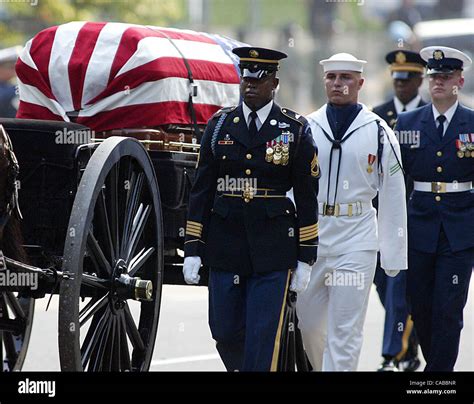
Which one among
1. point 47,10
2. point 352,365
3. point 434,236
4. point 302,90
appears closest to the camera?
point 352,365

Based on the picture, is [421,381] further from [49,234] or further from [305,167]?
[49,234]

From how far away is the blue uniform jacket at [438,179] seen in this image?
24.6 feet

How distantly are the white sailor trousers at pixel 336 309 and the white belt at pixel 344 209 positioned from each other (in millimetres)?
220

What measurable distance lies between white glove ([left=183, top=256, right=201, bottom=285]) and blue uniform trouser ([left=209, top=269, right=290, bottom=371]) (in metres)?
0.12

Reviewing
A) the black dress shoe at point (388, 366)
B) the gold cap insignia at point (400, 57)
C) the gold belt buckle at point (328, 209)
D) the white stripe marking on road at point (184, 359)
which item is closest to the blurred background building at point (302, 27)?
the gold cap insignia at point (400, 57)

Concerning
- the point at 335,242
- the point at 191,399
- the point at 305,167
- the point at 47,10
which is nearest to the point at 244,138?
the point at 305,167

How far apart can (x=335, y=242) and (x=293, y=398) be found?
1.38 meters

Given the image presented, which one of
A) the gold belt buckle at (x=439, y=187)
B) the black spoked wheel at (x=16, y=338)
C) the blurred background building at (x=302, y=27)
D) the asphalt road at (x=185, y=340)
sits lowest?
the asphalt road at (x=185, y=340)

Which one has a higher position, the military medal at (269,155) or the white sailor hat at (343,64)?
the white sailor hat at (343,64)

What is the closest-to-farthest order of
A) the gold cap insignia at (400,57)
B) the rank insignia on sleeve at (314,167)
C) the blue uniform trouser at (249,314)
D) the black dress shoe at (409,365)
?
the blue uniform trouser at (249,314) → the rank insignia on sleeve at (314,167) → the black dress shoe at (409,365) → the gold cap insignia at (400,57)

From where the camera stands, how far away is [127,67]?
283 inches

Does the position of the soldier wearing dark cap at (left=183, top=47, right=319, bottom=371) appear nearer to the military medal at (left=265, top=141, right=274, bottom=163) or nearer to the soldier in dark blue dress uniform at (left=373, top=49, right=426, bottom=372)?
the military medal at (left=265, top=141, right=274, bottom=163)

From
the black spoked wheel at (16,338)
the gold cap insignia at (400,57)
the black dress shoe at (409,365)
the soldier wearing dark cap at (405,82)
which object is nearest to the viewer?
the black spoked wheel at (16,338)

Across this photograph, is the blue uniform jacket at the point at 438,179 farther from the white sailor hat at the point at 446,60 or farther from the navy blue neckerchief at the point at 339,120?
the navy blue neckerchief at the point at 339,120
